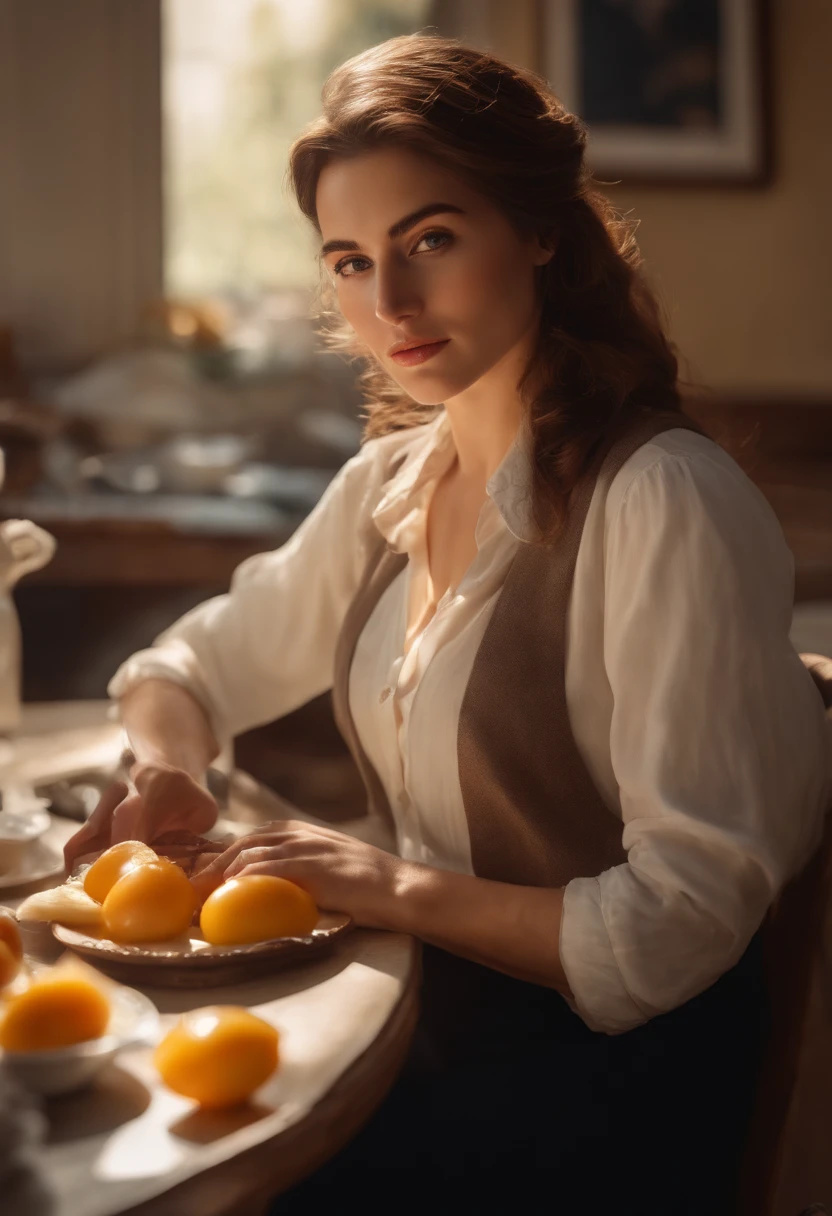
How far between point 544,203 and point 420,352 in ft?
0.63

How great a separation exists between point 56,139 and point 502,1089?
3548 mm

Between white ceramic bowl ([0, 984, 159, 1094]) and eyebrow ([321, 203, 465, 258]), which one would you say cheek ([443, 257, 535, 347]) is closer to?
eyebrow ([321, 203, 465, 258])

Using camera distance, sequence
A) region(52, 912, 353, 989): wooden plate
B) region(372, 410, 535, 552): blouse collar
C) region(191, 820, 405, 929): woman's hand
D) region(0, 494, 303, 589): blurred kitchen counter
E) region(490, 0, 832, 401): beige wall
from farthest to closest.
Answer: region(490, 0, 832, 401): beige wall
region(0, 494, 303, 589): blurred kitchen counter
region(372, 410, 535, 552): blouse collar
region(191, 820, 405, 929): woman's hand
region(52, 912, 353, 989): wooden plate

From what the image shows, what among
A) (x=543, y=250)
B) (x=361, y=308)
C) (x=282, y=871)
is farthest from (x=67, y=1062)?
(x=543, y=250)

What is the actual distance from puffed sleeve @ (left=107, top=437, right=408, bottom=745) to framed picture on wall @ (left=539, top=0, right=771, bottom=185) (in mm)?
2762

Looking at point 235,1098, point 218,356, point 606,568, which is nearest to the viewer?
point 235,1098

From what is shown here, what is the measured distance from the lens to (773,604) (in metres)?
1.07

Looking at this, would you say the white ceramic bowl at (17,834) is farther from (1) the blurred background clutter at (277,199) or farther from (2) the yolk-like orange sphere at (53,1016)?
(1) the blurred background clutter at (277,199)

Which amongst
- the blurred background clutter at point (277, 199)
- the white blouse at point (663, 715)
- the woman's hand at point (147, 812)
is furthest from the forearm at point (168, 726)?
the blurred background clutter at point (277, 199)

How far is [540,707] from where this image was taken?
3.84ft

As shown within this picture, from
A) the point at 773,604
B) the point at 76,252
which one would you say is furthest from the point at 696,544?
the point at 76,252

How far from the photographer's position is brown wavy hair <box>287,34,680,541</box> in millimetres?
1195

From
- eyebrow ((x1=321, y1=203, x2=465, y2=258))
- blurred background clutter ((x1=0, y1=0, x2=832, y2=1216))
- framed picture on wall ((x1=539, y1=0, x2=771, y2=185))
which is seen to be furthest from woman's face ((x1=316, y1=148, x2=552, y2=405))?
framed picture on wall ((x1=539, y1=0, x2=771, y2=185))

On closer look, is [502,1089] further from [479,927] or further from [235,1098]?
[235,1098]
